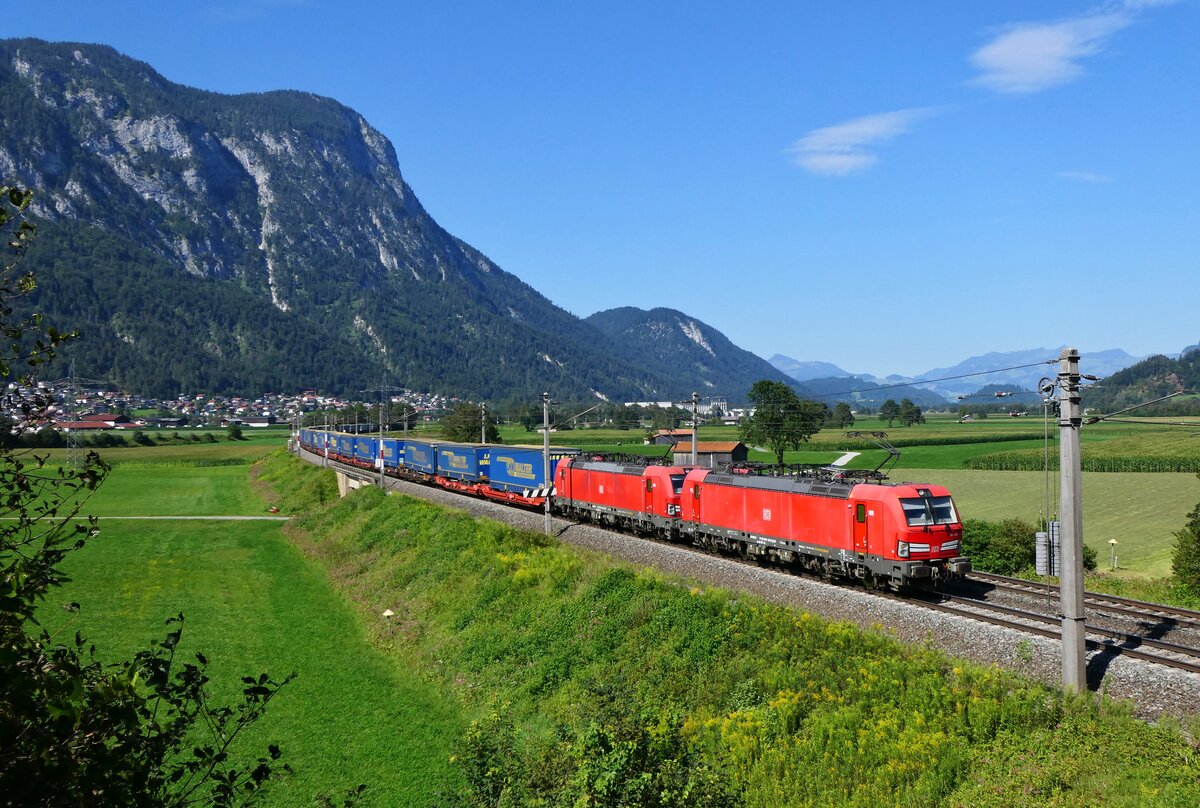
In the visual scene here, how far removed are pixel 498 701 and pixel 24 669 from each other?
19.7 m

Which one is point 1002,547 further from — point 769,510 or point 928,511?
point 928,511

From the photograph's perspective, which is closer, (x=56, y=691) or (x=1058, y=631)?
(x=56, y=691)

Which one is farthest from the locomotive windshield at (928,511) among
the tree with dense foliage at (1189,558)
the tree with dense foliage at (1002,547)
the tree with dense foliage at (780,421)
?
the tree with dense foliage at (780,421)

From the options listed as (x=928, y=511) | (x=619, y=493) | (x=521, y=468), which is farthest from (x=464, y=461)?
(x=928, y=511)

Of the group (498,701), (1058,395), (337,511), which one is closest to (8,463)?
(1058,395)

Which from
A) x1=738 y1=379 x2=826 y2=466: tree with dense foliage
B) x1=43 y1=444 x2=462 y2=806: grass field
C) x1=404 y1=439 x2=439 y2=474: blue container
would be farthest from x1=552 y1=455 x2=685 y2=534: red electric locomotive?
x1=738 y1=379 x2=826 y2=466: tree with dense foliage

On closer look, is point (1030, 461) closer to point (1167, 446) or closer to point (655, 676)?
point (1167, 446)

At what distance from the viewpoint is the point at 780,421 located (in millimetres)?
87438

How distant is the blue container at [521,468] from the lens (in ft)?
157

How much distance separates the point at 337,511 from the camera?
60312 mm

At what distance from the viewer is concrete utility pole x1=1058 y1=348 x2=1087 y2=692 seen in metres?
16.5

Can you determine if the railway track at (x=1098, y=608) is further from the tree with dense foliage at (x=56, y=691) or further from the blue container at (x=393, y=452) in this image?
the blue container at (x=393, y=452)

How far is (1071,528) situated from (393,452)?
67.1m

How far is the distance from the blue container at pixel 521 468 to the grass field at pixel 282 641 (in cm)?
1217
